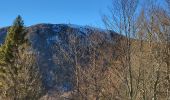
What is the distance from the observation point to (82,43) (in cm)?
4831

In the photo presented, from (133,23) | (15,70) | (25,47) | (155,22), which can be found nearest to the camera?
(133,23)

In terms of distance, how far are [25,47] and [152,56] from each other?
718 inches

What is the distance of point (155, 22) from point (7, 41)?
74.0 feet

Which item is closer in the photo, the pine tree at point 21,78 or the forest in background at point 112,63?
the forest in background at point 112,63

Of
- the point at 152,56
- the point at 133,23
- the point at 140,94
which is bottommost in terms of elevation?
the point at 140,94

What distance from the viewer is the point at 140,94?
96.1 ft

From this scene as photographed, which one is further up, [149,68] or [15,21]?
[15,21]

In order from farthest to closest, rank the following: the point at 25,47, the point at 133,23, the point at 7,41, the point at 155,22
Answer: the point at 7,41
the point at 25,47
the point at 155,22
the point at 133,23

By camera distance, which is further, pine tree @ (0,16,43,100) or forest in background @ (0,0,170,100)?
pine tree @ (0,16,43,100)

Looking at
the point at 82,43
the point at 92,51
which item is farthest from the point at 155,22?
the point at 82,43

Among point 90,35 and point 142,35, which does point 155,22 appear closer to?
point 142,35

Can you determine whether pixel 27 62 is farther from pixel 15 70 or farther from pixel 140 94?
pixel 140 94

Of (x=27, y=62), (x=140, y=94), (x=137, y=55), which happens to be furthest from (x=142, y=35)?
(x=27, y=62)

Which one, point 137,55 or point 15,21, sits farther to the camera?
point 15,21
